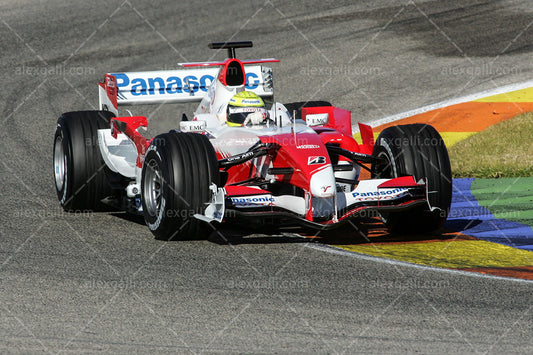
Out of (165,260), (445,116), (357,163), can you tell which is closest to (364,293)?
Answer: (165,260)

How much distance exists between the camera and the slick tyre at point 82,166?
9719 millimetres

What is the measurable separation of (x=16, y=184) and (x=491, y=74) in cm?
932

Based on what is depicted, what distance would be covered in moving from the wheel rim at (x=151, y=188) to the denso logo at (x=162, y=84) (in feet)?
7.46

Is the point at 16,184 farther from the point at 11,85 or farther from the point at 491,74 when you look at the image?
the point at 491,74

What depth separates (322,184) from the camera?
7.70 metres

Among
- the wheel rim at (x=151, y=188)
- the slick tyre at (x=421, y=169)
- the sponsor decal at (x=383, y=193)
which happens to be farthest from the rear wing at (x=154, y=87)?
the sponsor decal at (x=383, y=193)

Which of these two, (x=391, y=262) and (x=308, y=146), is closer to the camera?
(x=391, y=262)

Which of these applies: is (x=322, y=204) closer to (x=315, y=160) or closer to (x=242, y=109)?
(x=315, y=160)

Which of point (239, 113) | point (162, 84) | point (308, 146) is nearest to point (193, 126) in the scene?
point (239, 113)

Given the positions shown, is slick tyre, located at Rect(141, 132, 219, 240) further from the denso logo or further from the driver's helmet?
the denso logo

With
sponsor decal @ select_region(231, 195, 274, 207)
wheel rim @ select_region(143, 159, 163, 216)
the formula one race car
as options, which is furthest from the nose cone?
wheel rim @ select_region(143, 159, 163, 216)

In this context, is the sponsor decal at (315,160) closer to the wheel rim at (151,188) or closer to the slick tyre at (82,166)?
the wheel rim at (151,188)

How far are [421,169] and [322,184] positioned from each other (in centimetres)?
117

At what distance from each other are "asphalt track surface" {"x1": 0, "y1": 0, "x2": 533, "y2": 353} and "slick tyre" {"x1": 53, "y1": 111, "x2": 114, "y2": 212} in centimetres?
22
